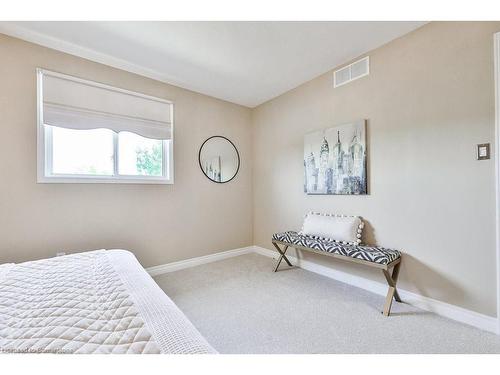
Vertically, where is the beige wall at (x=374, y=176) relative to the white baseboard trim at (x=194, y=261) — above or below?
above

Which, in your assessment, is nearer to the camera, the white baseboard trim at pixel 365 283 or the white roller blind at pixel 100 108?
the white baseboard trim at pixel 365 283

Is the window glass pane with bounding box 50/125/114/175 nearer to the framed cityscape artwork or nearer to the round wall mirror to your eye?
the round wall mirror

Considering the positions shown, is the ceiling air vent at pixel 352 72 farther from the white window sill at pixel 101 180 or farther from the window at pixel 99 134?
the white window sill at pixel 101 180

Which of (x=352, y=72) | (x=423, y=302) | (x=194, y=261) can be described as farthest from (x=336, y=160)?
(x=194, y=261)

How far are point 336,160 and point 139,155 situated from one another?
2.40 m

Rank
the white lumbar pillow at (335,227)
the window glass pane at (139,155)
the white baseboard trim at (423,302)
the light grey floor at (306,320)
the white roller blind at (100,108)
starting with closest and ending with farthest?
1. the light grey floor at (306,320)
2. the white baseboard trim at (423,302)
3. the white roller blind at (100,108)
4. the white lumbar pillow at (335,227)
5. the window glass pane at (139,155)

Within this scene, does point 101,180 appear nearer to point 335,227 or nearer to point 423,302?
point 335,227

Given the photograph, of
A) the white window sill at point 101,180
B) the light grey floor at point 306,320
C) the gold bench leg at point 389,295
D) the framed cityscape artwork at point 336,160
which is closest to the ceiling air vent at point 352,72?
the framed cityscape artwork at point 336,160

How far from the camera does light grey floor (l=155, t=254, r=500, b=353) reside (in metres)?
1.44

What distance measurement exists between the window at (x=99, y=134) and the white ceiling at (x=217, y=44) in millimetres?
355

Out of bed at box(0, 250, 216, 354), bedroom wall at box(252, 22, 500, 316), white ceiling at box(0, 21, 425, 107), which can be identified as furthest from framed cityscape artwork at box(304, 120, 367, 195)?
bed at box(0, 250, 216, 354)

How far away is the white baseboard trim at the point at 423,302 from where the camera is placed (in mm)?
1583
